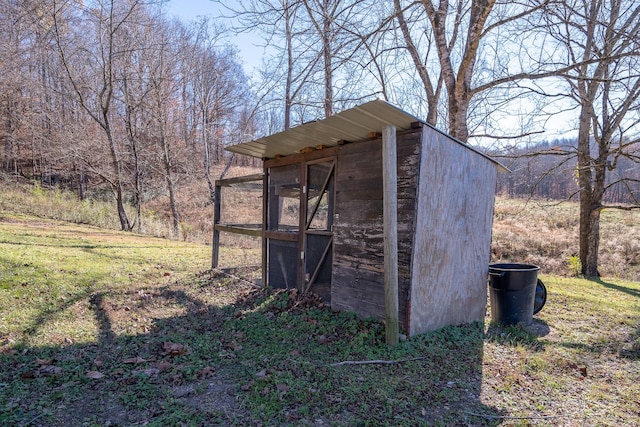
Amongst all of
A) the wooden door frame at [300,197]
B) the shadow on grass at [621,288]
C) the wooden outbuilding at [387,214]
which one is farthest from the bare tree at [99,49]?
the shadow on grass at [621,288]

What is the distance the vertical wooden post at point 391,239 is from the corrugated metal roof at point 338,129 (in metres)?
0.20

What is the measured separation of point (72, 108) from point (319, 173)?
1796 centimetres

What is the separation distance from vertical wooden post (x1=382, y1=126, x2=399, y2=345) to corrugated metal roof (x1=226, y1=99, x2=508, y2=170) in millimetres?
196

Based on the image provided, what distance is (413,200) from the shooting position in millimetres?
3682

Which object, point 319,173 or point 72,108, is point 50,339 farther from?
point 72,108

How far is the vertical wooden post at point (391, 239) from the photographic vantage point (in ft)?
11.3

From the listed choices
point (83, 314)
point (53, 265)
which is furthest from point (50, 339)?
point (53, 265)

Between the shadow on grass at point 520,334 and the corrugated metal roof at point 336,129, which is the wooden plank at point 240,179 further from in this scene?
the shadow on grass at point 520,334

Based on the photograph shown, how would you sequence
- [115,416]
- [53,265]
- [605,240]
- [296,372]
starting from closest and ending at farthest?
1. [115,416]
2. [296,372]
3. [53,265]
4. [605,240]

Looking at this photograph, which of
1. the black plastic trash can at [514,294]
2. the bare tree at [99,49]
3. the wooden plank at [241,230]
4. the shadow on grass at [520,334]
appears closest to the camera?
the shadow on grass at [520,334]

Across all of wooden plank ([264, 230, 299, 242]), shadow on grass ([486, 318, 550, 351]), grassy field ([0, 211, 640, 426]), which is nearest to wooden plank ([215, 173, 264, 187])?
wooden plank ([264, 230, 299, 242])

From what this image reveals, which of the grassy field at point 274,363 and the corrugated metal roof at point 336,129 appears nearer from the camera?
the grassy field at point 274,363

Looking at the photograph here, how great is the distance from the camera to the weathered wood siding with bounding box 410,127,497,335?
376 cm

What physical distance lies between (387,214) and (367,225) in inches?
28.5
